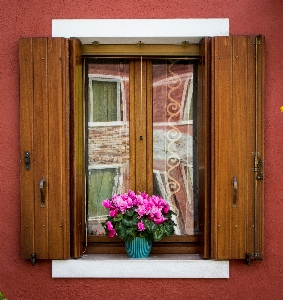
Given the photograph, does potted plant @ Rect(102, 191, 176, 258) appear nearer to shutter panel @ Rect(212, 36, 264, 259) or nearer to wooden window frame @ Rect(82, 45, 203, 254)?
wooden window frame @ Rect(82, 45, 203, 254)

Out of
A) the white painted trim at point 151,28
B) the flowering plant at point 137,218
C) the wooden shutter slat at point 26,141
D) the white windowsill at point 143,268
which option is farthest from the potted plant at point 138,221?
the white painted trim at point 151,28

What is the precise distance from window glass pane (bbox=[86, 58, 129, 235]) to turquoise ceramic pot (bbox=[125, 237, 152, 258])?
38cm

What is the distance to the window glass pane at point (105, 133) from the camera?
5746 mm

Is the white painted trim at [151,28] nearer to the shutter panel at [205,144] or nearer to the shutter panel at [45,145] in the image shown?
the shutter panel at [205,144]

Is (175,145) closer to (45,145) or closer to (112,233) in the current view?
(112,233)

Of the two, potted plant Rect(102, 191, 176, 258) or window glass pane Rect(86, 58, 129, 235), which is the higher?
window glass pane Rect(86, 58, 129, 235)

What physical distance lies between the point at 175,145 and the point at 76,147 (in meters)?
0.87

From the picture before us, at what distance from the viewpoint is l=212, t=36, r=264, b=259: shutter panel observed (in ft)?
17.6

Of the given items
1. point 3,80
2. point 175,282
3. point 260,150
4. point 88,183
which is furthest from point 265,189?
point 3,80

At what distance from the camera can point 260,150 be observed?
5359mm

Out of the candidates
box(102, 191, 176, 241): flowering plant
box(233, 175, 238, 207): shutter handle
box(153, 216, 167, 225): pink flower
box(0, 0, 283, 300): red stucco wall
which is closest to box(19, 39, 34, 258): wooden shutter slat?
box(0, 0, 283, 300): red stucco wall

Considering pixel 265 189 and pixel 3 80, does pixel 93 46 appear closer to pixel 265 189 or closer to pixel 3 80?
pixel 3 80

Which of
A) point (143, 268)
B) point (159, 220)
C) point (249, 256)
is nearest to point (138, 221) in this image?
point (159, 220)

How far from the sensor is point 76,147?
5.48m
